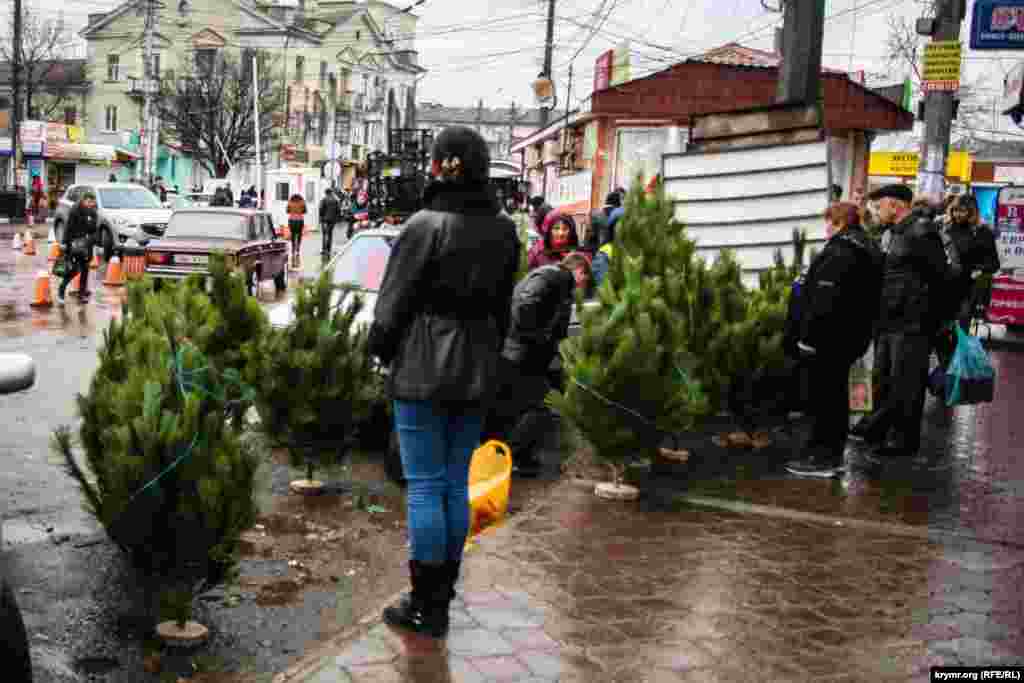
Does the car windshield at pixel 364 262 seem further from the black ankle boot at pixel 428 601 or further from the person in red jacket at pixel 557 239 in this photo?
the black ankle boot at pixel 428 601

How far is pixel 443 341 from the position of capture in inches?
177

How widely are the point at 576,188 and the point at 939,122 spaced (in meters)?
12.2

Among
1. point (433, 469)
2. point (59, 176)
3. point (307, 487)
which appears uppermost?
point (59, 176)

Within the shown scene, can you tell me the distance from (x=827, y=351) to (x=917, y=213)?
1861mm

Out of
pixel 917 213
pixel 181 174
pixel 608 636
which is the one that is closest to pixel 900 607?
pixel 608 636

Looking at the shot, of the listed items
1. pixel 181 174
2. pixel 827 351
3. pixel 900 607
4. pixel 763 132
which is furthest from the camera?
pixel 181 174

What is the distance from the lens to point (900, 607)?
208 inches

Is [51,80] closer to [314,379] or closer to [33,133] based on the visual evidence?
[33,133]

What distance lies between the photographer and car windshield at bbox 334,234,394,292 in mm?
10938

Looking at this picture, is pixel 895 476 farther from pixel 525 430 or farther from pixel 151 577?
pixel 151 577

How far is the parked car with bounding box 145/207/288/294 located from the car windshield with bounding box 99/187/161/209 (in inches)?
342

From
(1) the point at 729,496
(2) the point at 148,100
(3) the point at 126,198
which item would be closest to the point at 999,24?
(1) the point at 729,496

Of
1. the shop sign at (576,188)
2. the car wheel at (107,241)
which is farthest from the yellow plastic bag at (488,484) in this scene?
the car wheel at (107,241)

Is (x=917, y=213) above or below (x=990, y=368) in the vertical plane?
above
